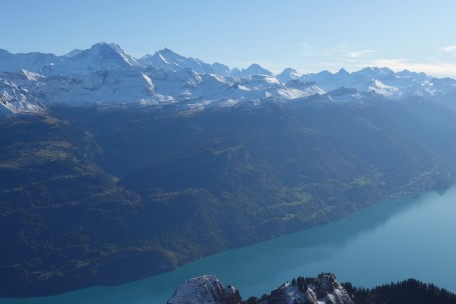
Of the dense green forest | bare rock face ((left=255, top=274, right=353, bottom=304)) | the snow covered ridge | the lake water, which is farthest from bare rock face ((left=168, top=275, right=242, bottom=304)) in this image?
the dense green forest

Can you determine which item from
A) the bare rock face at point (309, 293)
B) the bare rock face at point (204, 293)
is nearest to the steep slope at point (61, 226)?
the bare rock face at point (204, 293)

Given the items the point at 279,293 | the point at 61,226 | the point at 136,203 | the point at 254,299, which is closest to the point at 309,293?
the point at 279,293

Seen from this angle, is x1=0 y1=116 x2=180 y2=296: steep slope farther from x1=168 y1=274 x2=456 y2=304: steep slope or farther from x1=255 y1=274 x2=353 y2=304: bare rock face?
x1=255 y1=274 x2=353 y2=304: bare rock face

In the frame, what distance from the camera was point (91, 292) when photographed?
116 m

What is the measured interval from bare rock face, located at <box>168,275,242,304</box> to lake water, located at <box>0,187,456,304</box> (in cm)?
6733

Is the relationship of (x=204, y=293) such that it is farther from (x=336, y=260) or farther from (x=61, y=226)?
(x=61, y=226)

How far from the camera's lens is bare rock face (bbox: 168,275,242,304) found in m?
36.9

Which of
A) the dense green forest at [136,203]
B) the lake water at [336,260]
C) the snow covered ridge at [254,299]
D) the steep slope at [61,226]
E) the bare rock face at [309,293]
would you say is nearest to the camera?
the snow covered ridge at [254,299]

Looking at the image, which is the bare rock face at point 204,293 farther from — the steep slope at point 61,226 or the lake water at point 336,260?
the steep slope at point 61,226

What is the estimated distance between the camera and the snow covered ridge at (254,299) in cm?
3712

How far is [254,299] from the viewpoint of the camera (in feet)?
132

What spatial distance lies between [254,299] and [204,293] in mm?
4591

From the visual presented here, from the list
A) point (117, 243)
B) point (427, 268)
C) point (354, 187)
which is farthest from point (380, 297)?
point (354, 187)

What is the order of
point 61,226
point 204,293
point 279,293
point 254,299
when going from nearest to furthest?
point 204,293, point 279,293, point 254,299, point 61,226
